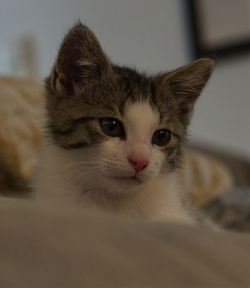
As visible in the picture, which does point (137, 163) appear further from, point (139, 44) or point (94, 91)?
point (139, 44)

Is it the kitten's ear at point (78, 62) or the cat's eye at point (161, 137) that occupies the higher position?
the kitten's ear at point (78, 62)

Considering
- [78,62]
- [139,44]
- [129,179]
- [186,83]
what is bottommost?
[139,44]

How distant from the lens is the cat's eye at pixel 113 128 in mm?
817

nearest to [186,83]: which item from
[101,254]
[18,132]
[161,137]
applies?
[161,137]

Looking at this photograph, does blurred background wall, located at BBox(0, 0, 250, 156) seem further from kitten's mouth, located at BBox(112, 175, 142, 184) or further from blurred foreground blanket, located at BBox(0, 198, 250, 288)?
blurred foreground blanket, located at BBox(0, 198, 250, 288)

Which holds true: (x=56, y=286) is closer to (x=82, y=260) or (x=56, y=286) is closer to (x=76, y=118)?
(x=82, y=260)

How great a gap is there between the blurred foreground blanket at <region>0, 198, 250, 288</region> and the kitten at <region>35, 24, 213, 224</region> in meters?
0.40

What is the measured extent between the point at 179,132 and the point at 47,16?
2680 mm

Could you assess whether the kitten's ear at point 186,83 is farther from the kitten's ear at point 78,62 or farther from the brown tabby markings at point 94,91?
the kitten's ear at point 78,62

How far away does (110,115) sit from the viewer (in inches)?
32.8

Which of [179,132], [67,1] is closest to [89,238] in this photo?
[179,132]

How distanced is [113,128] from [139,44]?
2.23 meters

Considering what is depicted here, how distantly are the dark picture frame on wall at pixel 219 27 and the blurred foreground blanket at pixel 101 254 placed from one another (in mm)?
2469

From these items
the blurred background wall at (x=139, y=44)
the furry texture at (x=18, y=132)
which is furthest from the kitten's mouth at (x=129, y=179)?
the blurred background wall at (x=139, y=44)
